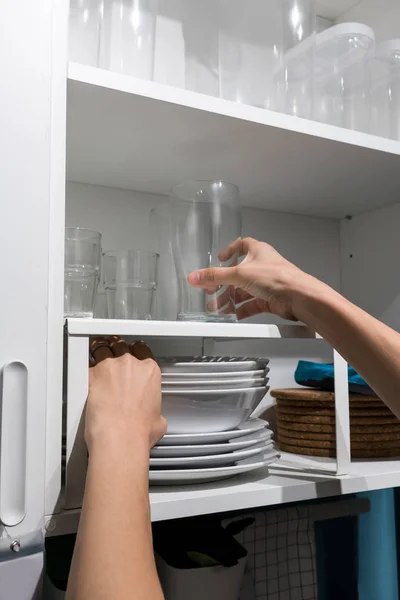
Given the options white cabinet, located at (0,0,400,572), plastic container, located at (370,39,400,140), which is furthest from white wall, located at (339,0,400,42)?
plastic container, located at (370,39,400,140)

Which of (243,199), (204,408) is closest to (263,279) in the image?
(204,408)

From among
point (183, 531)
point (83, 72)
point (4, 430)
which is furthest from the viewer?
point (183, 531)

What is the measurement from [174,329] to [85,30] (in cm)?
48

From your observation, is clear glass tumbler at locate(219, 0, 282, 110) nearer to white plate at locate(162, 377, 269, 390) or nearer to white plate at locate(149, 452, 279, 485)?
white plate at locate(162, 377, 269, 390)

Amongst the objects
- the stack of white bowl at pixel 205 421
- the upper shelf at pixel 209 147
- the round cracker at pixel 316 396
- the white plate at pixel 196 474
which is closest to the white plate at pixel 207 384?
the stack of white bowl at pixel 205 421

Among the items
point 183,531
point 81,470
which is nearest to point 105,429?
point 81,470

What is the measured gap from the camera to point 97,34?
87 centimetres

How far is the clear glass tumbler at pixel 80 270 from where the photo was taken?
0.81 m

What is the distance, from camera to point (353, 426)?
1.04m

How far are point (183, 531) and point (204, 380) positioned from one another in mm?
330

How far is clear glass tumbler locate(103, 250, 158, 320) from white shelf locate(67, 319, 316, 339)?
186mm

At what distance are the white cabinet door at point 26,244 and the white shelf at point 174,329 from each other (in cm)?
4

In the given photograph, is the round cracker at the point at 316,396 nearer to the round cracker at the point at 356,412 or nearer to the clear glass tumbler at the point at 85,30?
the round cracker at the point at 356,412

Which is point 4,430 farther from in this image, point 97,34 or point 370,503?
point 370,503
